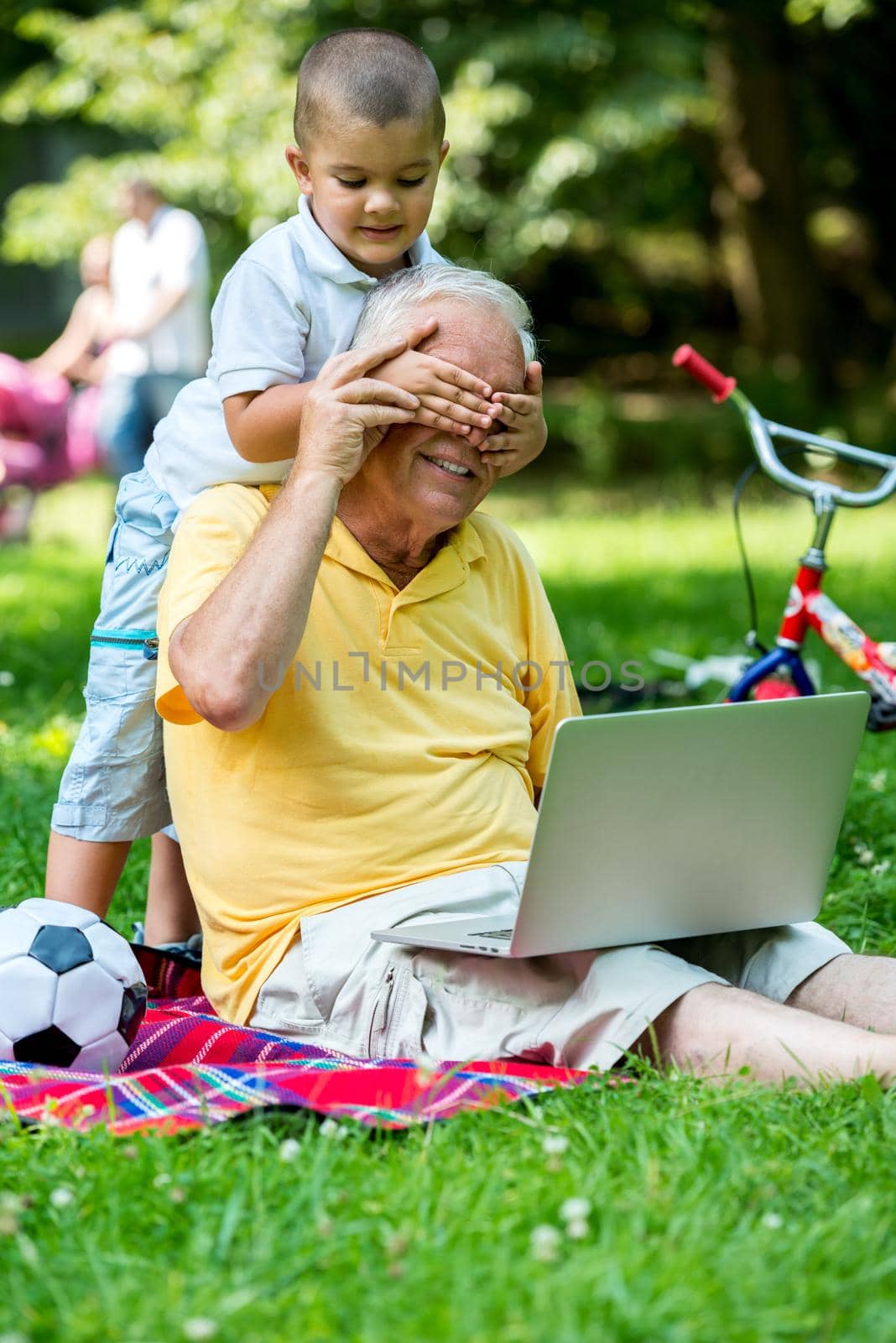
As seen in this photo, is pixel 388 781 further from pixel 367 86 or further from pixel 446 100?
pixel 446 100

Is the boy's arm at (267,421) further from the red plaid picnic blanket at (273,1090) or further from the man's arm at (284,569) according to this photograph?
the red plaid picnic blanket at (273,1090)

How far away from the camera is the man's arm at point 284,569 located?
2373mm

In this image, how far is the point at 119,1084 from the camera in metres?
2.28

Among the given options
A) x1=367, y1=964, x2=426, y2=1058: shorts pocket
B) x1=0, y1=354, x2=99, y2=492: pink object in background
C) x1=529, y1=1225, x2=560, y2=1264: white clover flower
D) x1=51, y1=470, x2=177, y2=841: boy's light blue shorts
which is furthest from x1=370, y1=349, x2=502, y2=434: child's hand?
x1=0, y1=354, x2=99, y2=492: pink object in background

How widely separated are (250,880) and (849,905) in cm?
149

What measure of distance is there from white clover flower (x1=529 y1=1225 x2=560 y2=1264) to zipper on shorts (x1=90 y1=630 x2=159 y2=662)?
5.31 ft

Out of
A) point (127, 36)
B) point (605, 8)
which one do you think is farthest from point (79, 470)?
point (605, 8)

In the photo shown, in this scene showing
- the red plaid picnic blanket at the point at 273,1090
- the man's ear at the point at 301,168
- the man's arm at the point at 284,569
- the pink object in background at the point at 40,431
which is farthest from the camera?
the pink object in background at the point at 40,431

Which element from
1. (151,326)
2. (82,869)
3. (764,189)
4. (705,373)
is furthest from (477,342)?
(764,189)

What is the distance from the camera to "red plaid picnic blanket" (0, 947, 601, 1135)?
216 centimetres

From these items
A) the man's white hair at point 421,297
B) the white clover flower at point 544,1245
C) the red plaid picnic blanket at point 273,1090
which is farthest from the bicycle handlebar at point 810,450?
the white clover flower at point 544,1245

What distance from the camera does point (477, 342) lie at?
257 cm

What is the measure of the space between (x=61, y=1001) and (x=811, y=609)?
2.49 m

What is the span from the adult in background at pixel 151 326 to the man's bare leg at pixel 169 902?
529 cm
